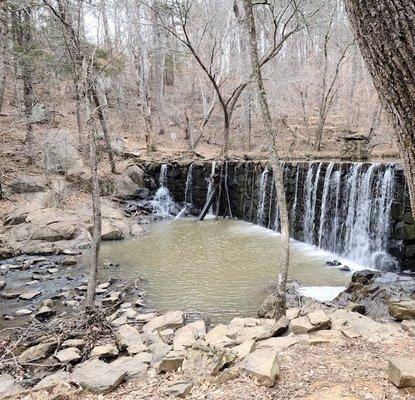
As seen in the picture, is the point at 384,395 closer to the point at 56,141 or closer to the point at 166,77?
the point at 56,141

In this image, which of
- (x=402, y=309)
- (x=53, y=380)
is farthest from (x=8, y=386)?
(x=402, y=309)

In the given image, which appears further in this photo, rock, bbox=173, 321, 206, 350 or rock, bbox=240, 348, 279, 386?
rock, bbox=173, 321, 206, 350

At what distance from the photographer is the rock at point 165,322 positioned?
492cm

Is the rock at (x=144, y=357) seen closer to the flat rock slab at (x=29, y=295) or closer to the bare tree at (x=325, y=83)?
the flat rock slab at (x=29, y=295)

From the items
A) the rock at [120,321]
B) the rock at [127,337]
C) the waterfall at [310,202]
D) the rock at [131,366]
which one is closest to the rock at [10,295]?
the rock at [120,321]

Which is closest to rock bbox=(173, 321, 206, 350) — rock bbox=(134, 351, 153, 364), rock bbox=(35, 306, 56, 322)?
rock bbox=(134, 351, 153, 364)

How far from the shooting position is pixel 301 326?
4191mm

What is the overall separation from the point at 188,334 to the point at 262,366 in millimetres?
1729

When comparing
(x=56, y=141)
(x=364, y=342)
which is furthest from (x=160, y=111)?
(x=364, y=342)

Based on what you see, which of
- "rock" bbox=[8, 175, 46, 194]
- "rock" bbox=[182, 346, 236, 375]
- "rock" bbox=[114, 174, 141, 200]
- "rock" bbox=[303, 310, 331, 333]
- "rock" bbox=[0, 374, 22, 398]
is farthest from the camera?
"rock" bbox=[114, 174, 141, 200]

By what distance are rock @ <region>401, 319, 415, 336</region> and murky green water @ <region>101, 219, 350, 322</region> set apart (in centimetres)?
179

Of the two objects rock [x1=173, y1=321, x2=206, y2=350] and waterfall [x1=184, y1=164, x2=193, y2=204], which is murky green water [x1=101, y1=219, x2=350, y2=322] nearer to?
rock [x1=173, y1=321, x2=206, y2=350]

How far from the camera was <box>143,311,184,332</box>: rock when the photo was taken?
16.2 feet

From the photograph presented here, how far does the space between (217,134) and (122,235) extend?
11.8 m
